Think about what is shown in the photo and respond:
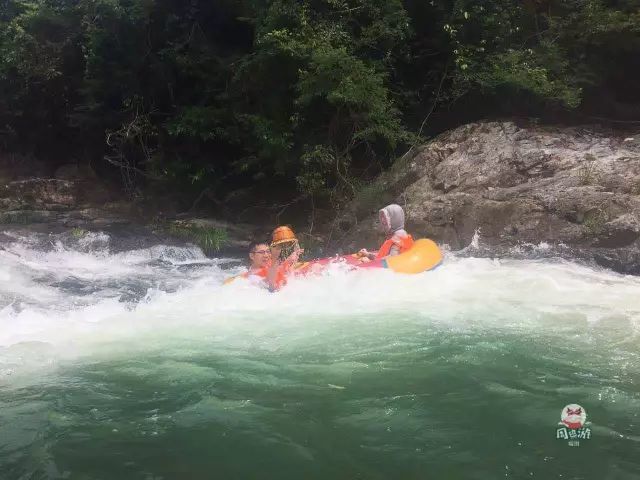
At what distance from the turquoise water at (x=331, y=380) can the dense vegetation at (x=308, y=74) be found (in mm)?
4580

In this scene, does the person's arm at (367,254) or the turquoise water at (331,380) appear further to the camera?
the person's arm at (367,254)

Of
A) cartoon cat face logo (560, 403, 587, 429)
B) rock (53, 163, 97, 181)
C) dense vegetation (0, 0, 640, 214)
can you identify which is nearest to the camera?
A: cartoon cat face logo (560, 403, 587, 429)

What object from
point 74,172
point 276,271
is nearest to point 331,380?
point 276,271

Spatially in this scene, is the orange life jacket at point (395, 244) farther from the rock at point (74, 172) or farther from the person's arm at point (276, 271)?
the rock at point (74, 172)

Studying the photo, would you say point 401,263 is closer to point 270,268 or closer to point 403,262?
point 403,262

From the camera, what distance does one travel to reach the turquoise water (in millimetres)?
2586

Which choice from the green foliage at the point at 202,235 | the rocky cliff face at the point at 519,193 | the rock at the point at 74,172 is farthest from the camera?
the rock at the point at 74,172

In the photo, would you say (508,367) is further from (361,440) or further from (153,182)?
(153,182)

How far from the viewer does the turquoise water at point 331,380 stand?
2586 mm

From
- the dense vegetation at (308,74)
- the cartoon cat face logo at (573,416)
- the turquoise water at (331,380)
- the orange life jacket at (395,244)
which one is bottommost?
the turquoise water at (331,380)

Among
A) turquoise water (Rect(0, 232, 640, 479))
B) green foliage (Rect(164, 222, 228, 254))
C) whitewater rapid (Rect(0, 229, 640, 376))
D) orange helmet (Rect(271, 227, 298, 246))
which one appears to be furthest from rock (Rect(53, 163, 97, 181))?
orange helmet (Rect(271, 227, 298, 246))

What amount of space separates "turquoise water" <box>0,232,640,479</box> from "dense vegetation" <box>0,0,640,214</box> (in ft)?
15.0

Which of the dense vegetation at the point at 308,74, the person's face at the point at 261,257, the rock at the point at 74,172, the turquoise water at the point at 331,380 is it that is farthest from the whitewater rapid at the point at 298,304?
the rock at the point at 74,172

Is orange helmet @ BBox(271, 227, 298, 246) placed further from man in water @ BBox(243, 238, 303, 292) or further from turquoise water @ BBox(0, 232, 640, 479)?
turquoise water @ BBox(0, 232, 640, 479)
